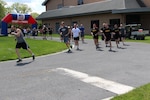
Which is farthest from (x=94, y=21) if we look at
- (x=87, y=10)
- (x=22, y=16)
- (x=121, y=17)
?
(x=22, y=16)

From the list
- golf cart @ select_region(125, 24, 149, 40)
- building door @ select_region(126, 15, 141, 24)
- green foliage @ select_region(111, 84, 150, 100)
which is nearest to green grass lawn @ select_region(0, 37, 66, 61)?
green foliage @ select_region(111, 84, 150, 100)

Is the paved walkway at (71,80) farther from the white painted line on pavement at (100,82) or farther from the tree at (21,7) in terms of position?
the tree at (21,7)

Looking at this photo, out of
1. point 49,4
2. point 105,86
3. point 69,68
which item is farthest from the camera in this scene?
point 49,4

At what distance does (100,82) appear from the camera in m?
8.00

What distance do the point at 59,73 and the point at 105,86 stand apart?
2351 millimetres

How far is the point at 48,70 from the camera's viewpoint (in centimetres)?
1004

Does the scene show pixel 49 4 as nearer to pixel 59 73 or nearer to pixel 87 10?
pixel 87 10

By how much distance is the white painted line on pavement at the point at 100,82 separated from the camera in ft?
23.5

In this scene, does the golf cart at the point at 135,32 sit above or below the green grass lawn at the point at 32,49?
above

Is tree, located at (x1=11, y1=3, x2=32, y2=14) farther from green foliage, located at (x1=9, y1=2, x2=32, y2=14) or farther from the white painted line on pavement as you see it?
the white painted line on pavement

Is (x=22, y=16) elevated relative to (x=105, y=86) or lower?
elevated

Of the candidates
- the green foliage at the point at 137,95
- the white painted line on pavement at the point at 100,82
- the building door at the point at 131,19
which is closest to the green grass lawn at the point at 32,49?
the white painted line on pavement at the point at 100,82

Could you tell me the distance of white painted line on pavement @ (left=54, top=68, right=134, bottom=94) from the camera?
715cm

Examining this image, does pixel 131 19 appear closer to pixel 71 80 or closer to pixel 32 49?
pixel 32 49
